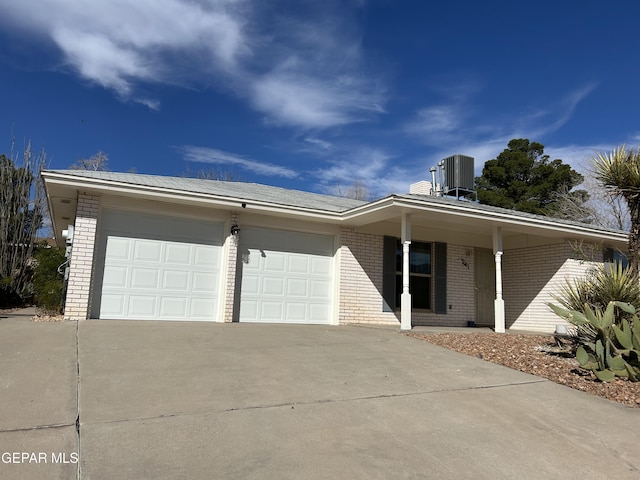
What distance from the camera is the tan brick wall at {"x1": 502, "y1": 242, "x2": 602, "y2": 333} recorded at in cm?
1313

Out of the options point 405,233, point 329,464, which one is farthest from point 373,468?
point 405,233

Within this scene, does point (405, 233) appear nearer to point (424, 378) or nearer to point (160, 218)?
point (424, 378)

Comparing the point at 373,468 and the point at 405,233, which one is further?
the point at 405,233

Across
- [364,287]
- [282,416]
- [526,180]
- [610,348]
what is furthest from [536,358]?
[526,180]

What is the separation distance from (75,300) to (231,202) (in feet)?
12.0

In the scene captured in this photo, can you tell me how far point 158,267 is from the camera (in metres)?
10.0

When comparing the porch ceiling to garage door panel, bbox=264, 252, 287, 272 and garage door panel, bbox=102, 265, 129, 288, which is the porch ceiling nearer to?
garage door panel, bbox=264, 252, 287, 272

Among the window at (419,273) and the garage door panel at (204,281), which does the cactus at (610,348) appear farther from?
the garage door panel at (204,281)

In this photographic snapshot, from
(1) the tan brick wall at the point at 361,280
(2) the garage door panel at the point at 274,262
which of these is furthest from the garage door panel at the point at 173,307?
(1) the tan brick wall at the point at 361,280

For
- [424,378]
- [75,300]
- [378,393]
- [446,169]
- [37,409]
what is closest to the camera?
[37,409]

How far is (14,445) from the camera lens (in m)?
3.41

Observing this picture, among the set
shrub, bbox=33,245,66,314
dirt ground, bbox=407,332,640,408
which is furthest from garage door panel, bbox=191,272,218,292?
dirt ground, bbox=407,332,640,408

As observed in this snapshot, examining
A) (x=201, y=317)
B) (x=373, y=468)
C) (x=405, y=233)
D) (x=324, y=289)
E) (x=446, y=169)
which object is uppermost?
(x=446, y=169)

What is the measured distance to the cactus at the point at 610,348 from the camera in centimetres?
633
